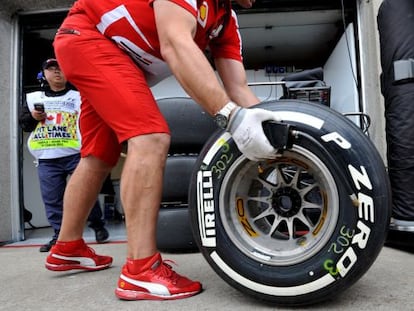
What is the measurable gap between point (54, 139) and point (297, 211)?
2.16 metres

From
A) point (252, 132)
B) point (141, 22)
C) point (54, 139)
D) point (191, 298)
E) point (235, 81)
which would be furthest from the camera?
point (54, 139)

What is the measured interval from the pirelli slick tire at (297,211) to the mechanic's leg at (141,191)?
5.9 inches

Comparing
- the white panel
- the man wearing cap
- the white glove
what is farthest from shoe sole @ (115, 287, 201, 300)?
the white panel

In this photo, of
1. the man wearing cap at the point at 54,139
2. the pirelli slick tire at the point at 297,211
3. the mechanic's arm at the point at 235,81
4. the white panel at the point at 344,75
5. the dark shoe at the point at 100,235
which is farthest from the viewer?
the white panel at the point at 344,75

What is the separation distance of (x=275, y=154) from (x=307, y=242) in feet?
0.92

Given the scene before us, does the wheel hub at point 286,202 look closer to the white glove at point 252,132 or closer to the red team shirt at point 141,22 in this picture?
the white glove at point 252,132

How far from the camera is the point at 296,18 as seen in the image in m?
4.12

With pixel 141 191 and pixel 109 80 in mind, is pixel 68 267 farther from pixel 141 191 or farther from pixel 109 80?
pixel 109 80

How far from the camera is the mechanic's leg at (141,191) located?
4.31 feet

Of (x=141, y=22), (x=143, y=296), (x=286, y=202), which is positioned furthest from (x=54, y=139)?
(x=286, y=202)

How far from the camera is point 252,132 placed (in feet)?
3.63

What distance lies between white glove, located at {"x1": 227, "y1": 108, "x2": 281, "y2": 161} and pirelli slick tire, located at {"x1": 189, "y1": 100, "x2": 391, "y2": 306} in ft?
0.18

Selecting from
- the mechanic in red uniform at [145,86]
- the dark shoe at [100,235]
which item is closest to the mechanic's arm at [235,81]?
the mechanic in red uniform at [145,86]

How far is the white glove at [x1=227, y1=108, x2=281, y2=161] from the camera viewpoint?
111 centimetres
